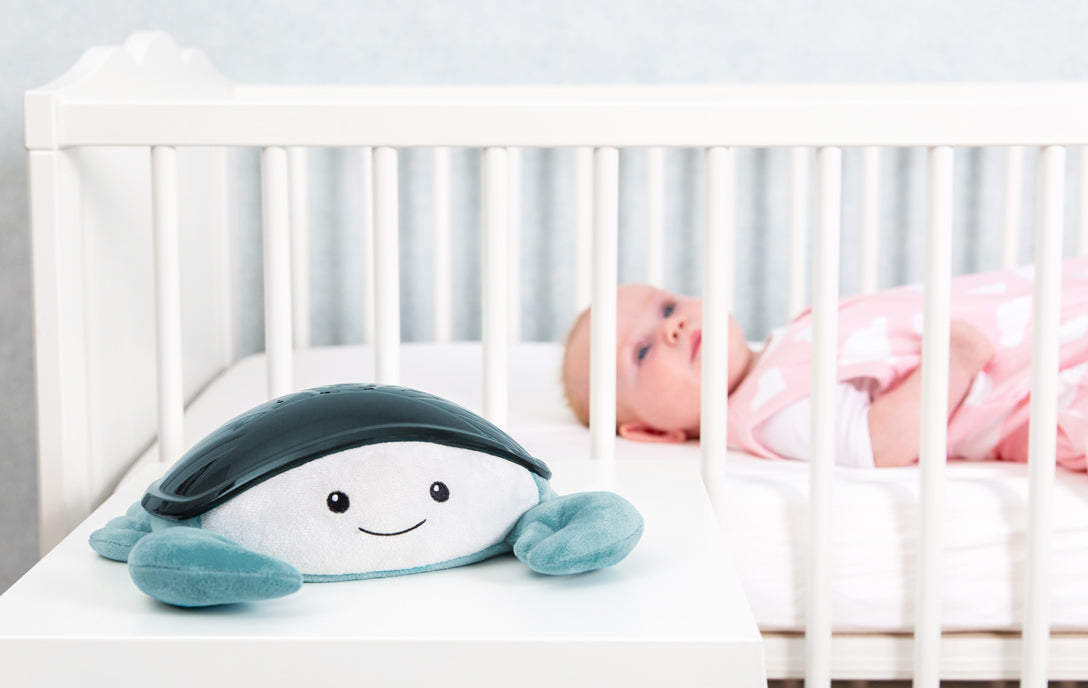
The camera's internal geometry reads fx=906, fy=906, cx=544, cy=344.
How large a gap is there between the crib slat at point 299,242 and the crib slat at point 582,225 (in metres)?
0.40

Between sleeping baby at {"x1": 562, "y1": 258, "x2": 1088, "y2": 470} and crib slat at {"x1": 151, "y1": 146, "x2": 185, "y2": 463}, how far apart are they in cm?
44

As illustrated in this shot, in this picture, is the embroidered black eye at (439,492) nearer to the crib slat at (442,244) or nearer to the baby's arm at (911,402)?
the baby's arm at (911,402)

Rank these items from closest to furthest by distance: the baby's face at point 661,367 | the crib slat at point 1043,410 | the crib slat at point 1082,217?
the crib slat at point 1043,410, the baby's face at point 661,367, the crib slat at point 1082,217

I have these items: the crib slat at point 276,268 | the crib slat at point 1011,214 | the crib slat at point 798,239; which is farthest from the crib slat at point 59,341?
the crib slat at point 1011,214

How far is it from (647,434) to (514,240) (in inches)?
18.0

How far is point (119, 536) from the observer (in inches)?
21.2

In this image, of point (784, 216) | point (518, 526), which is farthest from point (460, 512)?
point (784, 216)

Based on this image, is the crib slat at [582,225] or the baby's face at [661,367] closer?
the baby's face at [661,367]

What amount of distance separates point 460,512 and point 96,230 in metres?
0.45

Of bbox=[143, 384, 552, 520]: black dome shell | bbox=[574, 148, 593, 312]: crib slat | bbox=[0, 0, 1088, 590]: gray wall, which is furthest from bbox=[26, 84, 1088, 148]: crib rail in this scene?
bbox=[0, 0, 1088, 590]: gray wall

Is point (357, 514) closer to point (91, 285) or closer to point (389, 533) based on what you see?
point (389, 533)

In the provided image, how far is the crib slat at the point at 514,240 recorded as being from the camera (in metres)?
1.33

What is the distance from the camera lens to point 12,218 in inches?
54.6

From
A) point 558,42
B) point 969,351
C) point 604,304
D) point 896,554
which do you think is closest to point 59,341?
point 604,304
